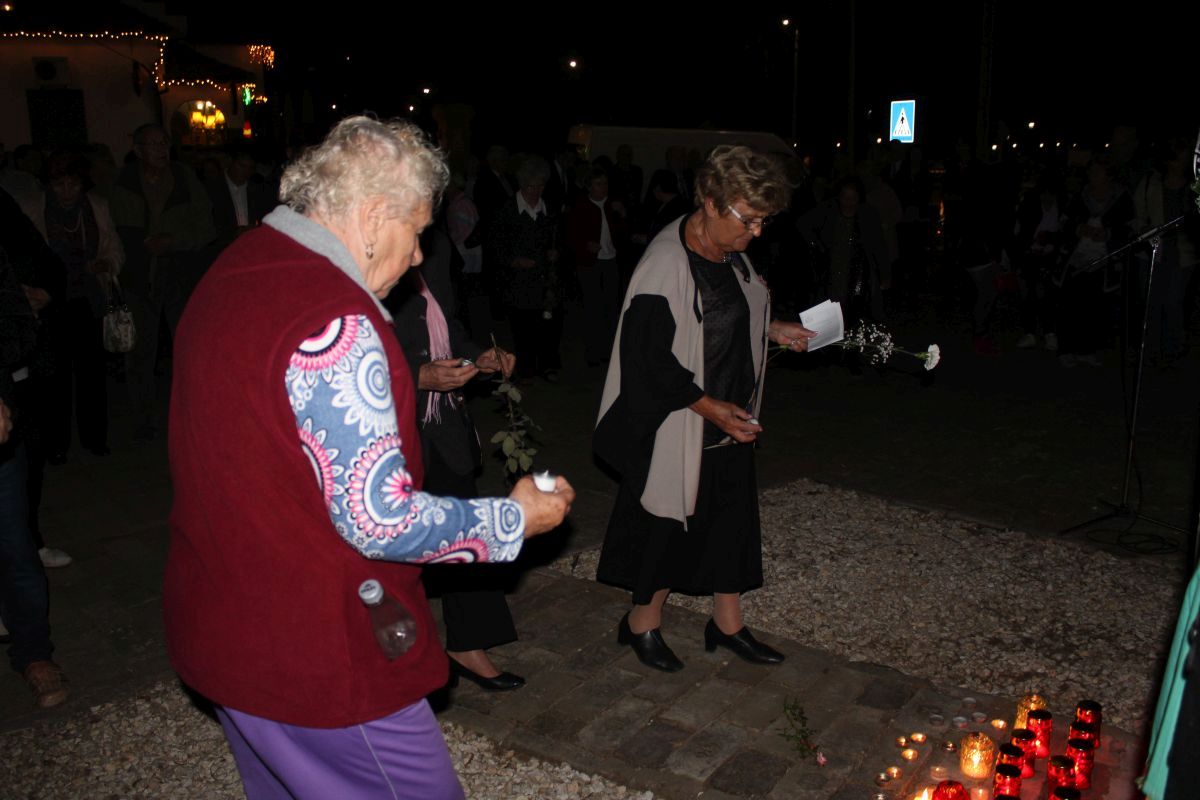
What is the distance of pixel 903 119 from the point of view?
101 feet

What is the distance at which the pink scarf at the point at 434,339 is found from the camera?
12.2 ft

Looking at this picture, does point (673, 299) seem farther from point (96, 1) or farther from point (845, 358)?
point (96, 1)

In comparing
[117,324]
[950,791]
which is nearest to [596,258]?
[117,324]

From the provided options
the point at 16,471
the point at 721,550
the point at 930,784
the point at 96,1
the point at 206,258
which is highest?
the point at 96,1

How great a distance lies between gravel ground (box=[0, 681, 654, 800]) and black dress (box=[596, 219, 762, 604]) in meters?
0.88

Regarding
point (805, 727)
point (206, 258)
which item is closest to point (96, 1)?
point (206, 258)

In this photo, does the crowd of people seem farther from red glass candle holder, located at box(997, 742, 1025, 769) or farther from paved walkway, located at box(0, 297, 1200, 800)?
red glass candle holder, located at box(997, 742, 1025, 769)

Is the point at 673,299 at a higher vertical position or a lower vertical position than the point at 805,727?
higher

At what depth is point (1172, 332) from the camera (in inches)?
412

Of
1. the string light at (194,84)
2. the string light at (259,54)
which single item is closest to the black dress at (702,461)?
the string light at (194,84)

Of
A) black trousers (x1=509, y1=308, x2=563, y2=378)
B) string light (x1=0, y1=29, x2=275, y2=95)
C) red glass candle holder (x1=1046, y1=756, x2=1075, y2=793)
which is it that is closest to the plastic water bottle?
red glass candle holder (x1=1046, y1=756, x2=1075, y2=793)

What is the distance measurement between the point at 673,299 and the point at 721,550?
1.07m

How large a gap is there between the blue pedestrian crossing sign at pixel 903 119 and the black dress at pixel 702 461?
28149 mm

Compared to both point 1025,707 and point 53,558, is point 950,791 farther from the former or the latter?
point 53,558
